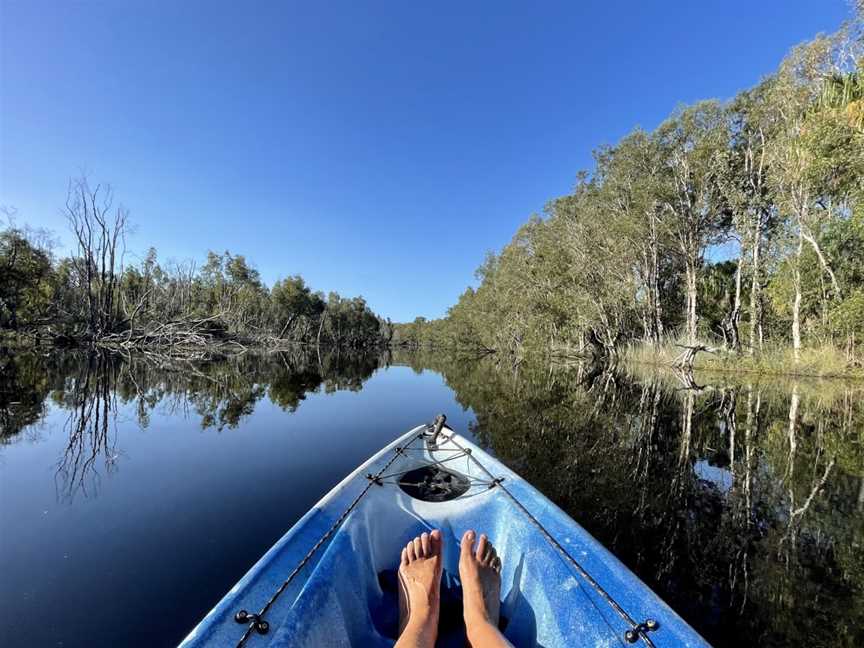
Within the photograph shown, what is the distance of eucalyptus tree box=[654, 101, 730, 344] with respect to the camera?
2000 cm

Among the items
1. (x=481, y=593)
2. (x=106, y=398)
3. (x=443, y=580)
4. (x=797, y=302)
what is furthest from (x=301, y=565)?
(x=797, y=302)

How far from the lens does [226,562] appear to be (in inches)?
117

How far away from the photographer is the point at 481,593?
6.72 feet

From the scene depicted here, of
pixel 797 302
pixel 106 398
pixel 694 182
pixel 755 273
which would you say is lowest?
pixel 106 398

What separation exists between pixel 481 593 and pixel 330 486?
3.10 metres

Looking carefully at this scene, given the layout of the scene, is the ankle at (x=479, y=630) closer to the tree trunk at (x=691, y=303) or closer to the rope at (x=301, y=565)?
the rope at (x=301, y=565)

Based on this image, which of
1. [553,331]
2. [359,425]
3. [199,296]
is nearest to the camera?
[359,425]

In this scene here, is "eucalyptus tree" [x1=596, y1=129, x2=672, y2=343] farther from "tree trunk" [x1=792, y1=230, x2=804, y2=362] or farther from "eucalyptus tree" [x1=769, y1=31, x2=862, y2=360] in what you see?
"tree trunk" [x1=792, y1=230, x2=804, y2=362]

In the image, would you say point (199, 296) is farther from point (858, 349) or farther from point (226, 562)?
point (858, 349)

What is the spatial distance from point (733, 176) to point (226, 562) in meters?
26.5

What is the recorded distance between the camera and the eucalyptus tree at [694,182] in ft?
65.6

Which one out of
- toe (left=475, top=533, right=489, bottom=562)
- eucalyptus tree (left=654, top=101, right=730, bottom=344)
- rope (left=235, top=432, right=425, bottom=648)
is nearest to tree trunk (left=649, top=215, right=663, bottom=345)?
eucalyptus tree (left=654, top=101, right=730, bottom=344)

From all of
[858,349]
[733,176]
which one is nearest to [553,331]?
[733,176]

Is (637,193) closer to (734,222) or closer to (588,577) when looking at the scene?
(734,222)
